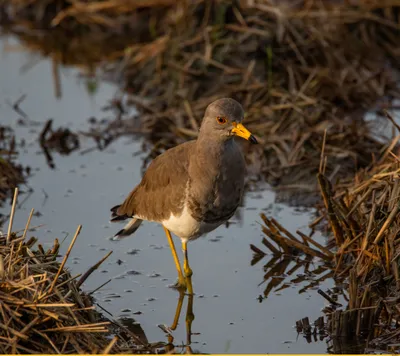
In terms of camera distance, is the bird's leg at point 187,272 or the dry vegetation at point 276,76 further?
the dry vegetation at point 276,76

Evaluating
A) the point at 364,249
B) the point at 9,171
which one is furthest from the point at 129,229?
the point at 364,249

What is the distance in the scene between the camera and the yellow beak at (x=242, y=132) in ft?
21.3

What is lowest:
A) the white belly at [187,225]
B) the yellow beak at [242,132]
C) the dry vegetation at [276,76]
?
the white belly at [187,225]

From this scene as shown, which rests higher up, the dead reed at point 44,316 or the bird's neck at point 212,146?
the bird's neck at point 212,146

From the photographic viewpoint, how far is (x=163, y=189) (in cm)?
689

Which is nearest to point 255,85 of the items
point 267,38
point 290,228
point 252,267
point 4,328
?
point 267,38

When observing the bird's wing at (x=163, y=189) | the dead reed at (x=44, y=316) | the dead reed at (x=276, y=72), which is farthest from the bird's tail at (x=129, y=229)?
the dead reed at (x=276, y=72)

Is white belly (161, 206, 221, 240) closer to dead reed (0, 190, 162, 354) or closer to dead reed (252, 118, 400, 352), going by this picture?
dead reed (252, 118, 400, 352)

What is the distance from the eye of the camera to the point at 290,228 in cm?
800

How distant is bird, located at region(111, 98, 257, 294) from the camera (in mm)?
6543

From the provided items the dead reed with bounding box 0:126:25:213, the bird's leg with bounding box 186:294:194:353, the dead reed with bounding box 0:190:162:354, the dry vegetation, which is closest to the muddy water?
the bird's leg with bounding box 186:294:194:353

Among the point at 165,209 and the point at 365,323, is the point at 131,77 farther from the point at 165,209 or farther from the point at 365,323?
the point at 365,323

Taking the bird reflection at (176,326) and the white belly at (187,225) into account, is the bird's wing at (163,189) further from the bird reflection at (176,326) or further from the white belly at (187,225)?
the bird reflection at (176,326)

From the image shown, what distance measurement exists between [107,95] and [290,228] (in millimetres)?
4359
